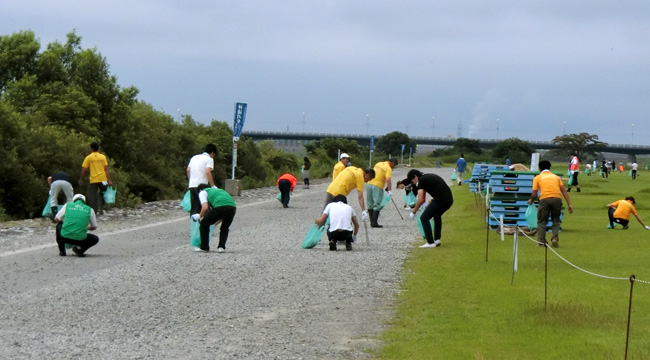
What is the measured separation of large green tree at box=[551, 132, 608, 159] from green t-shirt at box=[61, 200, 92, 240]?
6964 inches

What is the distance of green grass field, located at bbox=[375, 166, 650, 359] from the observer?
9.59m

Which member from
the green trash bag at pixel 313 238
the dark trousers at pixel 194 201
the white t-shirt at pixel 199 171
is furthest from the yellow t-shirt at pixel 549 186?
the dark trousers at pixel 194 201

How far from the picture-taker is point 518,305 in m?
12.2

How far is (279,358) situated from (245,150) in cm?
5090

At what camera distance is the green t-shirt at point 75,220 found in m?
17.1

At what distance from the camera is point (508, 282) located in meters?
14.4

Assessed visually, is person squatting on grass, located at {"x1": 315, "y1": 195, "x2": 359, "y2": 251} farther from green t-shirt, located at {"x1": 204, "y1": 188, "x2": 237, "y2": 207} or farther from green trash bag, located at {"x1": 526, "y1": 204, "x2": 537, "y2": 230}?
green trash bag, located at {"x1": 526, "y1": 204, "x2": 537, "y2": 230}

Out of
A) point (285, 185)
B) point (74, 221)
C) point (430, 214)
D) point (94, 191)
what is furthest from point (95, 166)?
→ point (430, 214)

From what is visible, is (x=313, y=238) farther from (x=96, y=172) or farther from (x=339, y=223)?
(x=96, y=172)

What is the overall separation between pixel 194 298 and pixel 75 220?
514 centimetres

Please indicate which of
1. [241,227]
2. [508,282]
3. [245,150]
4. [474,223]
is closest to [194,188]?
[241,227]

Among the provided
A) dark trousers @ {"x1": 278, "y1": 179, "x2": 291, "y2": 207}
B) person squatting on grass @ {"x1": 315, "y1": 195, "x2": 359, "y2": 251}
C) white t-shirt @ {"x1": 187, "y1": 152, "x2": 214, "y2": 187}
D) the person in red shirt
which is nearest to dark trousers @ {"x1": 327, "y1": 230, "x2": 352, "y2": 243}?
person squatting on grass @ {"x1": 315, "y1": 195, "x2": 359, "y2": 251}

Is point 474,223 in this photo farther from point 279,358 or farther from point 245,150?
point 245,150

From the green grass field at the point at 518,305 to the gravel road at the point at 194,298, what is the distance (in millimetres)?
451
